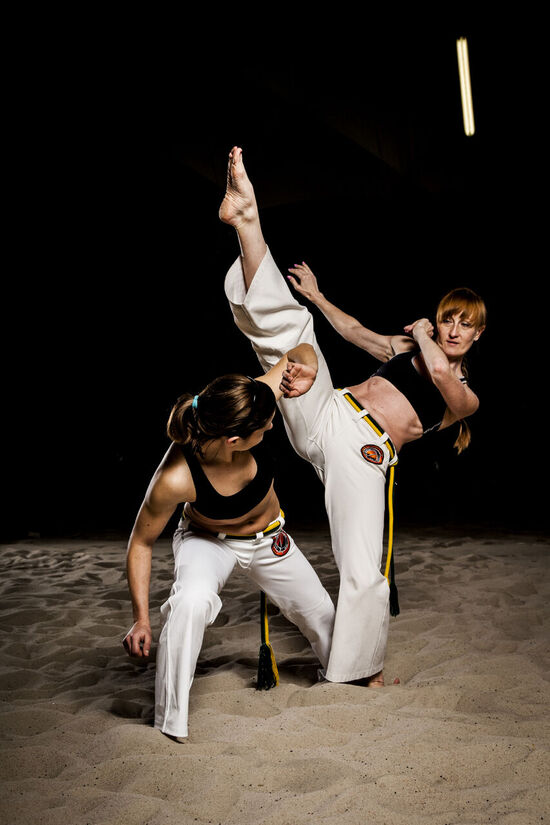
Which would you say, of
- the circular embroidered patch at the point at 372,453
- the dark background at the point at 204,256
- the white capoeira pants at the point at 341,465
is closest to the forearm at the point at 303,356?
the white capoeira pants at the point at 341,465

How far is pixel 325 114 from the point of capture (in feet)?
17.2

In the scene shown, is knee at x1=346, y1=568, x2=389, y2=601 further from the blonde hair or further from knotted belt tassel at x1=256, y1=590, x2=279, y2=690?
the blonde hair

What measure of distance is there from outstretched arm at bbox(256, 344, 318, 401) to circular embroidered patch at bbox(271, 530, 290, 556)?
465 mm

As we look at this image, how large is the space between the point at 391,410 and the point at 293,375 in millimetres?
613

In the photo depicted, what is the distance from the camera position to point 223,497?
6.65 ft

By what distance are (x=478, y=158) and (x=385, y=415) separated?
16.0 ft

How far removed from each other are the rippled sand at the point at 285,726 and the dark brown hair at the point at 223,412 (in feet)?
2.75

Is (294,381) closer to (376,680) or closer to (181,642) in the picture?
(181,642)

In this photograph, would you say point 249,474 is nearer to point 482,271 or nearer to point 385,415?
point 385,415

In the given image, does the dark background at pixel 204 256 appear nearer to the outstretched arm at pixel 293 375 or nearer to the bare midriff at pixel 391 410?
the bare midriff at pixel 391 410

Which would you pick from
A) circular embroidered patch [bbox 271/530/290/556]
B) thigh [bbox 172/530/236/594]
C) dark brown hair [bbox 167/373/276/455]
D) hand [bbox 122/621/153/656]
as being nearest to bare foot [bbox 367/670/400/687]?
circular embroidered patch [bbox 271/530/290/556]

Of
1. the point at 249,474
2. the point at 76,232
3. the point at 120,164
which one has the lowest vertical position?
the point at 249,474

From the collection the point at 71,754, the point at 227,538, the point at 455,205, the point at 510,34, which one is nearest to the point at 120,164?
the point at 455,205

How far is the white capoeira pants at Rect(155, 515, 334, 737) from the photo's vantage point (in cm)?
181
